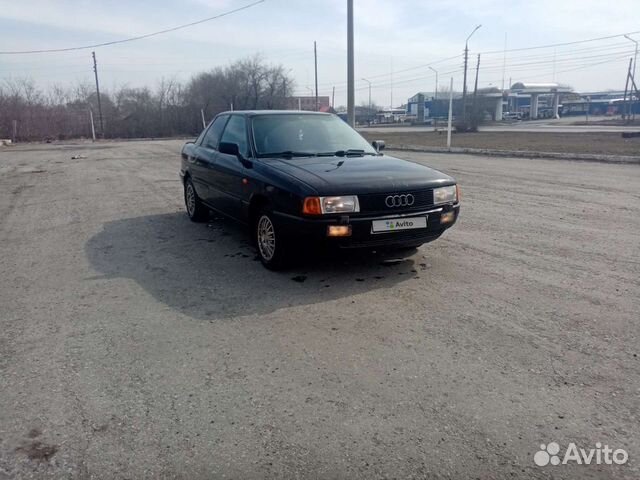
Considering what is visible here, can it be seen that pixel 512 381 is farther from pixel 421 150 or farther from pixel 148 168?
pixel 421 150

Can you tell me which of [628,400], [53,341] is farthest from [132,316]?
[628,400]

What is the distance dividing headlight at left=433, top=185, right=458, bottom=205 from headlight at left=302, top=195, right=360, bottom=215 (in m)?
0.85

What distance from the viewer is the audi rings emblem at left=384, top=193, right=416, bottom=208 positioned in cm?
464

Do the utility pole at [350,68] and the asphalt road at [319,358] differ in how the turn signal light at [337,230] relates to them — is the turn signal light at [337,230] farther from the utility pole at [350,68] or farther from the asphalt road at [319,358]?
the utility pole at [350,68]

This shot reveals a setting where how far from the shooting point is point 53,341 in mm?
3666

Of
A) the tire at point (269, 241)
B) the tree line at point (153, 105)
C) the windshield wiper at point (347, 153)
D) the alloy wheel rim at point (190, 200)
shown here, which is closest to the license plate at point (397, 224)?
the tire at point (269, 241)

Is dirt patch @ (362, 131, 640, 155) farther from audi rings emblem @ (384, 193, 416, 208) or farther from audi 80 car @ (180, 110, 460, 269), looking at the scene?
audi rings emblem @ (384, 193, 416, 208)

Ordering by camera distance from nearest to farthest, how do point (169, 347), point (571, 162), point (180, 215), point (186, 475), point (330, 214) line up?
1. point (186, 475)
2. point (169, 347)
3. point (330, 214)
4. point (180, 215)
5. point (571, 162)

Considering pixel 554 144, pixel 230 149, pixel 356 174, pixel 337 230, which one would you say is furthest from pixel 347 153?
pixel 554 144

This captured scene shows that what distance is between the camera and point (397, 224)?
4.68m

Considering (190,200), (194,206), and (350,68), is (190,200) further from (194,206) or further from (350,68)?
(350,68)

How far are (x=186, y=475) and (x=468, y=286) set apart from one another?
3.08m

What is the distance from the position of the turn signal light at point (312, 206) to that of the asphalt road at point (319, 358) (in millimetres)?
696

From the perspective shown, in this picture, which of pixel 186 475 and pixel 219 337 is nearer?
pixel 186 475
